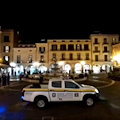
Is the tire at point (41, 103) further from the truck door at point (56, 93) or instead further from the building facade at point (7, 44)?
the building facade at point (7, 44)

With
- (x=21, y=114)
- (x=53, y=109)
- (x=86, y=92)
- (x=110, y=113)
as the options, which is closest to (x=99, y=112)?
(x=110, y=113)

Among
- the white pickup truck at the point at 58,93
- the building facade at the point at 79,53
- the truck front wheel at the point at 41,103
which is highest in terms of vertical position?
the building facade at the point at 79,53

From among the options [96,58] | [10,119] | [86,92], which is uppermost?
[96,58]

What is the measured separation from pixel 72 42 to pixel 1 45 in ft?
64.1

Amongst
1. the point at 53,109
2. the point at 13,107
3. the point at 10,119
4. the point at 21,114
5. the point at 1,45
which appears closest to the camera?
the point at 10,119

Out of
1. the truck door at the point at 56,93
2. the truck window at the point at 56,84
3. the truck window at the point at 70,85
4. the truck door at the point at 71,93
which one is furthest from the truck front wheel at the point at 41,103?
the truck window at the point at 70,85

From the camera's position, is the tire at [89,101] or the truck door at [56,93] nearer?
the truck door at [56,93]

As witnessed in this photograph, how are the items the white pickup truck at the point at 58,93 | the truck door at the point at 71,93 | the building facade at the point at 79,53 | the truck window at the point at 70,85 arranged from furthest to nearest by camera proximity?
the building facade at the point at 79,53, the truck window at the point at 70,85, the truck door at the point at 71,93, the white pickup truck at the point at 58,93

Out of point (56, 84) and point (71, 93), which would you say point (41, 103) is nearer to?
point (56, 84)

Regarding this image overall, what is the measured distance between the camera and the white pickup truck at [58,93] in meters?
10.9

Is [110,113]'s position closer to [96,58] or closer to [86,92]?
[86,92]

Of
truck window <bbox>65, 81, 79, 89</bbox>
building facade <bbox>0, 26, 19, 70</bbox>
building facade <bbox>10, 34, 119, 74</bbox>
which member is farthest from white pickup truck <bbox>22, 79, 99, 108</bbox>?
building facade <bbox>0, 26, 19, 70</bbox>

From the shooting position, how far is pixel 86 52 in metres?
58.7

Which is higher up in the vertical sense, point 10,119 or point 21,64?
point 21,64
